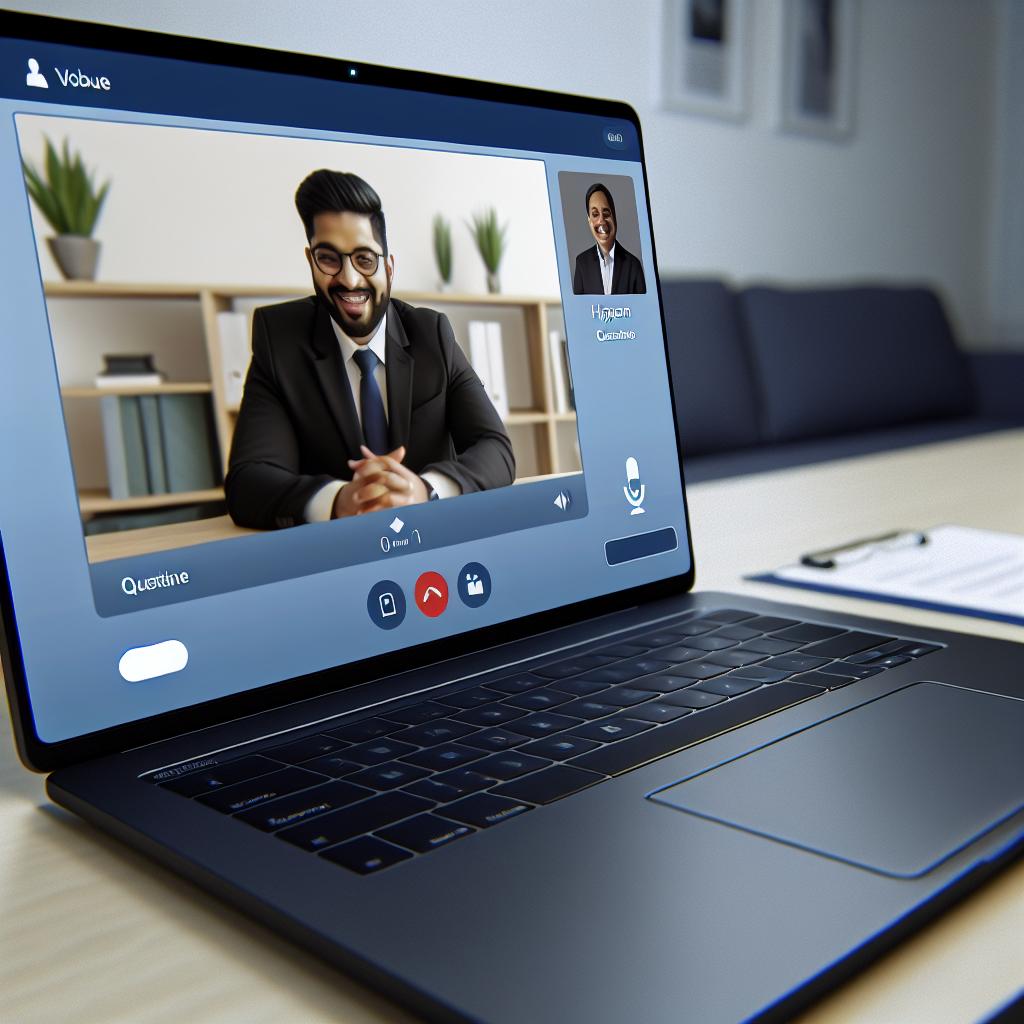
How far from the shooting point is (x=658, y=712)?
0.48m

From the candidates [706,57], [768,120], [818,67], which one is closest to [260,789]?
[706,57]

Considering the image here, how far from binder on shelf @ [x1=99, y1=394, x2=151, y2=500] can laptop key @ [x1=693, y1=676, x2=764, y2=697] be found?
0.96 ft

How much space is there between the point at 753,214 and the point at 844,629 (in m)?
2.96

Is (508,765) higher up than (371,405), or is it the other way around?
(371,405)

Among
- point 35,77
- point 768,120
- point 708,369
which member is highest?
point 768,120

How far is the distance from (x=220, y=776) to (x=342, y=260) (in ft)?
0.94

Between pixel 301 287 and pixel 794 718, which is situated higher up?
pixel 301 287

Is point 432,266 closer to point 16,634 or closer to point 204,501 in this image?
point 204,501

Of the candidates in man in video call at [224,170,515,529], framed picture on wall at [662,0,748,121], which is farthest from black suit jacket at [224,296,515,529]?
framed picture on wall at [662,0,748,121]

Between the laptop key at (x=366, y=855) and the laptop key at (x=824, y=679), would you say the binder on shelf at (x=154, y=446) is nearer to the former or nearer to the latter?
the laptop key at (x=366, y=855)

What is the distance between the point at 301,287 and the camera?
0.55 metres

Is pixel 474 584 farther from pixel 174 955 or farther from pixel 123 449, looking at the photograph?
pixel 174 955

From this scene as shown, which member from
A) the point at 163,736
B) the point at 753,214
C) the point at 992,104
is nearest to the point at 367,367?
the point at 163,736

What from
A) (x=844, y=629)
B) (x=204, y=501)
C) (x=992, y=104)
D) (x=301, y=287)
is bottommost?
(x=844, y=629)
